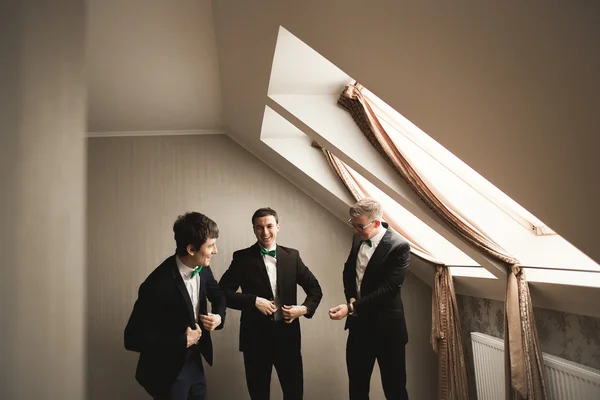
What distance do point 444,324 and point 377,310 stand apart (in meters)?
0.90

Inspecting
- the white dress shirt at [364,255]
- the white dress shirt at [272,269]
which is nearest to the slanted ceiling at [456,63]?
the white dress shirt at [364,255]

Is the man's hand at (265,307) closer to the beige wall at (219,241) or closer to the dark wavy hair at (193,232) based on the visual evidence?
the dark wavy hair at (193,232)

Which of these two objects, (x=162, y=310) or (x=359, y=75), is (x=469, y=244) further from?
(x=162, y=310)

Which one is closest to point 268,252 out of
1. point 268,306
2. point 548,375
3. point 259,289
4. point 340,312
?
point 259,289

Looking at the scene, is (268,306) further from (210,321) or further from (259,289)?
(210,321)

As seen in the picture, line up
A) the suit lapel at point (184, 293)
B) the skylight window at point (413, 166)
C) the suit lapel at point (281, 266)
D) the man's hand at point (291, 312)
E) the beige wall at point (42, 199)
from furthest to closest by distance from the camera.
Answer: the suit lapel at point (281, 266) → the man's hand at point (291, 312) → the skylight window at point (413, 166) → the suit lapel at point (184, 293) → the beige wall at point (42, 199)

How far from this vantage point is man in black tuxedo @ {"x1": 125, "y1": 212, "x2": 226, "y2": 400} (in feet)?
8.15

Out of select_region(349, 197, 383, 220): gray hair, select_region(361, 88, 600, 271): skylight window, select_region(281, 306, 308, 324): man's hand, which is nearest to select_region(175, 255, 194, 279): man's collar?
select_region(281, 306, 308, 324): man's hand

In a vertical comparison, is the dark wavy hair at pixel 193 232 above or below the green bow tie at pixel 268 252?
above

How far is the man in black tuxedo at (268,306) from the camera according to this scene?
3.28m

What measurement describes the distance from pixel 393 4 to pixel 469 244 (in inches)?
71.4

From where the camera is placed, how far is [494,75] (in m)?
1.42

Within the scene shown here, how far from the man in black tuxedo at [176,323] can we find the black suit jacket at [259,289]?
1.82 feet

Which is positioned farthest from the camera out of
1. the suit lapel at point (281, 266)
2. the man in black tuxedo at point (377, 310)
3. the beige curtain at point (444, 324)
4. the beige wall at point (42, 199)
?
the beige curtain at point (444, 324)
